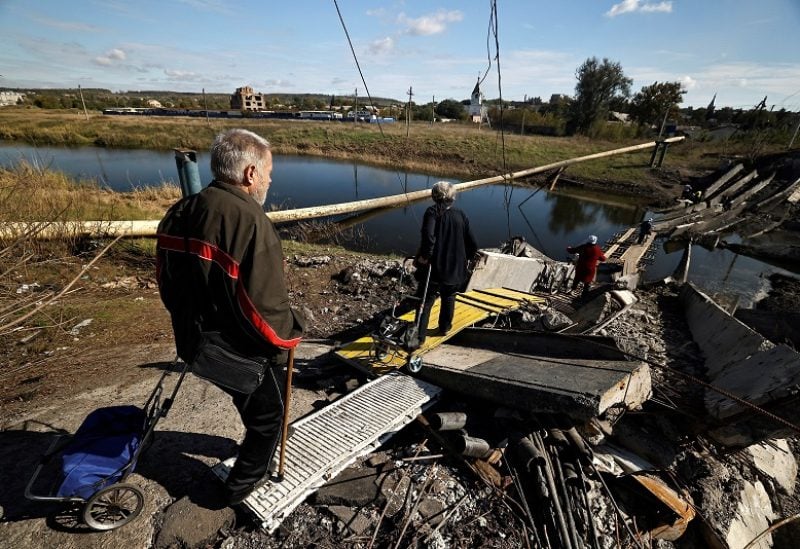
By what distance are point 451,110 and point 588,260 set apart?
67.8 metres

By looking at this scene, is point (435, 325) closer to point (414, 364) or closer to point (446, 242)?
point (414, 364)

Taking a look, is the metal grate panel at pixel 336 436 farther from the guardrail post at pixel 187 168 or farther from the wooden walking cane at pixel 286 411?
the guardrail post at pixel 187 168

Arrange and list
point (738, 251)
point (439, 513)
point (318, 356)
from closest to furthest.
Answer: point (439, 513)
point (318, 356)
point (738, 251)

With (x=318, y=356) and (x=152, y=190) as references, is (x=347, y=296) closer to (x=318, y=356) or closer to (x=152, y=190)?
(x=318, y=356)

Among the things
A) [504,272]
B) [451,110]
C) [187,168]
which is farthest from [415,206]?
[451,110]

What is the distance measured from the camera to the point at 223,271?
1923 mm

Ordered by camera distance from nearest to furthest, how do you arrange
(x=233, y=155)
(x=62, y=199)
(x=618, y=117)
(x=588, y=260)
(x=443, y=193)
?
(x=233, y=155) < (x=443, y=193) < (x=588, y=260) < (x=62, y=199) < (x=618, y=117)

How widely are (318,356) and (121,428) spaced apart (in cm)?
261

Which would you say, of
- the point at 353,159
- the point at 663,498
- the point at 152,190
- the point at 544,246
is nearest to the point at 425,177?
the point at 353,159

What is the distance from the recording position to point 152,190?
13523 mm

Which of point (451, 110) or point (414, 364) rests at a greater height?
point (451, 110)

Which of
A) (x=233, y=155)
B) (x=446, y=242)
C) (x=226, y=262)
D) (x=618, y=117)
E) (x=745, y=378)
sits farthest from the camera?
(x=618, y=117)

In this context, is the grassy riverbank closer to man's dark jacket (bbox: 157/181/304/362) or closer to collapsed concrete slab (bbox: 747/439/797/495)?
collapsed concrete slab (bbox: 747/439/797/495)

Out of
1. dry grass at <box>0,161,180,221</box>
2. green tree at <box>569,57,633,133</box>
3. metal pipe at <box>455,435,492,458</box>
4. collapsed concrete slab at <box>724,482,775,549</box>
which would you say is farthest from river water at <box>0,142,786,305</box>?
green tree at <box>569,57,633,133</box>
